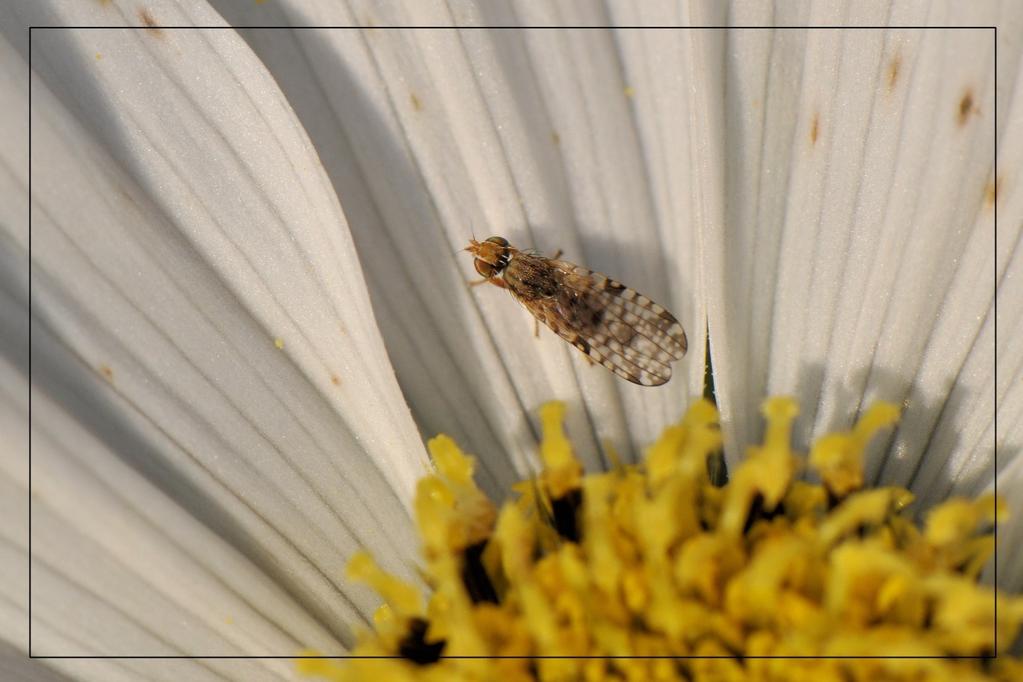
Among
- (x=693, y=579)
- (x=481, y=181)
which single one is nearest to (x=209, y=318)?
(x=481, y=181)

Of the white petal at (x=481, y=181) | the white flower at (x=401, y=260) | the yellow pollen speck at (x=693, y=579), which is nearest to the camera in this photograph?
the yellow pollen speck at (x=693, y=579)

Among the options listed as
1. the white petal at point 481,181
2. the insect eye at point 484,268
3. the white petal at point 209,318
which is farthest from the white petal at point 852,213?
the white petal at point 209,318

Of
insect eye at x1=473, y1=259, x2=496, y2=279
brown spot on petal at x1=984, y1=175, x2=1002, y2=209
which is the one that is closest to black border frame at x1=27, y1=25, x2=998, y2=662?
brown spot on petal at x1=984, y1=175, x2=1002, y2=209

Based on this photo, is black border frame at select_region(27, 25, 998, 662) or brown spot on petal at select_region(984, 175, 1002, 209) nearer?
black border frame at select_region(27, 25, 998, 662)

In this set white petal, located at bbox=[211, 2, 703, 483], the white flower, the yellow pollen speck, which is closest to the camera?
the yellow pollen speck

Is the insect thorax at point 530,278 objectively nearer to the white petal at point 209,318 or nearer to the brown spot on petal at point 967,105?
the white petal at point 209,318

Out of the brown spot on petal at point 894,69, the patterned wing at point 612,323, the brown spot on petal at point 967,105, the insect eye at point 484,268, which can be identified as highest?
the brown spot on petal at point 894,69

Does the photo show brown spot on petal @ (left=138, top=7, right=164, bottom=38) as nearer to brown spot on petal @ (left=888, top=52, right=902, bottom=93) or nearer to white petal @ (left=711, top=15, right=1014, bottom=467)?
white petal @ (left=711, top=15, right=1014, bottom=467)
